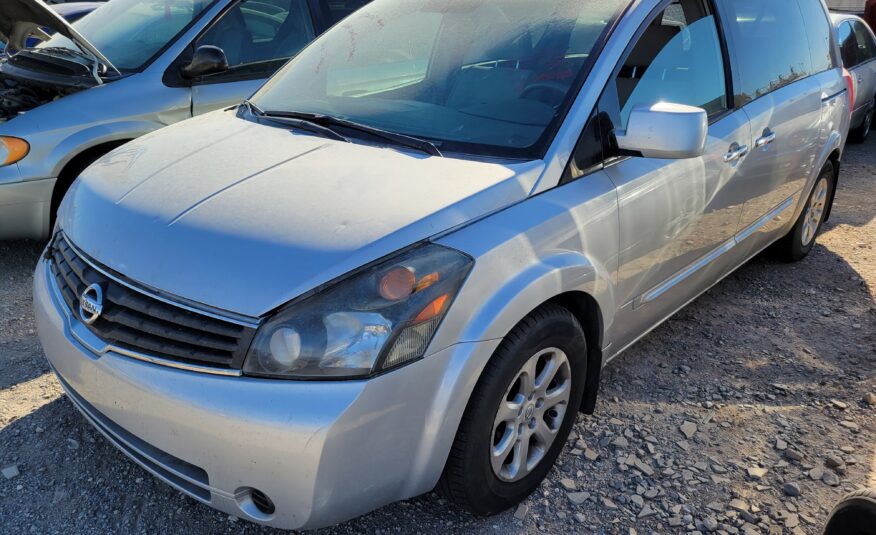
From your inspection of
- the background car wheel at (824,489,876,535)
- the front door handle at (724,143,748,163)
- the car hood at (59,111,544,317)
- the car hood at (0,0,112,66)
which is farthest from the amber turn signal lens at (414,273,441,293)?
the car hood at (0,0,112,66)

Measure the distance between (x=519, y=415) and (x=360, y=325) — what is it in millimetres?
688

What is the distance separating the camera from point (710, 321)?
3828 mm

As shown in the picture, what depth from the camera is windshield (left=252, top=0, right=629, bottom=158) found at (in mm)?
2537

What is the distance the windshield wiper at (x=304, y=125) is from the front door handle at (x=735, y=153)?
1574 millimetres

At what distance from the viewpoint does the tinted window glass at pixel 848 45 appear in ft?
24.6

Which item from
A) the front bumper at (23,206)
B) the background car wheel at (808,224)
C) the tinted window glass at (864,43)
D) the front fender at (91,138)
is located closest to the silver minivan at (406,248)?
the background car wheel at (808,224)

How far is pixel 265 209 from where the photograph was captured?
85.3 inches

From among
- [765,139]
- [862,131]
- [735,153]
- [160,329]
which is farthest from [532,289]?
[862,131]

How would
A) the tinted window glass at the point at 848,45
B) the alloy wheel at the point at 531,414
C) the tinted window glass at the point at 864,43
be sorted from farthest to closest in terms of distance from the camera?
1. the tinted window glass at the point at 864,43
2. the tinted window glass at the point at 848,45
3. the alloy wheel at the point at 531,414

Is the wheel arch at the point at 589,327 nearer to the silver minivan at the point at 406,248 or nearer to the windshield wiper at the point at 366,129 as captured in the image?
the silver minivan at the point at 406,248

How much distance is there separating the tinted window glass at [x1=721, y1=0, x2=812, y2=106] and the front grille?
96.7 inches

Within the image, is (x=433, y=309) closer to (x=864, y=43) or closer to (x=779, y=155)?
(x=779, y=155)

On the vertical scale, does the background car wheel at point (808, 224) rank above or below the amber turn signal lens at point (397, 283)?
below

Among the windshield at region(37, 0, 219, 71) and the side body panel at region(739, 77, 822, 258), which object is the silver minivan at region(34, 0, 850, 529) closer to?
the side body panel at region(739, 77, 822, 258)
